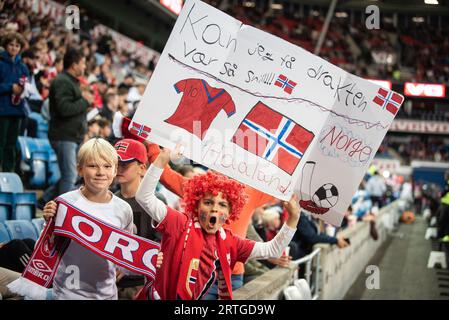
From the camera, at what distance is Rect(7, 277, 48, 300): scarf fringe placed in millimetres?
2570

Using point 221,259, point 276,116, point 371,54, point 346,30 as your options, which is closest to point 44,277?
point 221,259

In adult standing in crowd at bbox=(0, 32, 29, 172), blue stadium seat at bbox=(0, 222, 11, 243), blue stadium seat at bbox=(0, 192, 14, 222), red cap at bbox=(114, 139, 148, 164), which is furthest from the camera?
adult standing in crowd at bbox=(0, 32, 29, 172)

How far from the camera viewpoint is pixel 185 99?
115 inches

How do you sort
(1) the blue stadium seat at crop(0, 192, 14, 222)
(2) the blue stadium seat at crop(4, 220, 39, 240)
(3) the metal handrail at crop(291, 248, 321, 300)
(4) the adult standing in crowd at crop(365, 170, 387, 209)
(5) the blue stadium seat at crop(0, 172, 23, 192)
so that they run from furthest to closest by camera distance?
(4) the adult standing in crowd at crop(365, 170, 387, 209)
(3) the metal handrail at crop(291, 248, 321, 300)
(5) the blue stadium seat at crop(0, 172, 23, 192)
(1) the blue stadium seat at crop(0, 192, 14, 222)
(2) the blue stadium seat at crop(4, 220, 39, 240)

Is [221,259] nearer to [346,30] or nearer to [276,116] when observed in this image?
[276,116]

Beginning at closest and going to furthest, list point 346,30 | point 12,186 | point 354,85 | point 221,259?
1. point 221,259
2. point 354,85
3. point 12,186
4. point 346,30

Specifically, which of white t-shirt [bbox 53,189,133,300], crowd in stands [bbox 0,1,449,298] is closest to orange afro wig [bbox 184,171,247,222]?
crowd in stands [bbox 0,1,449,298]

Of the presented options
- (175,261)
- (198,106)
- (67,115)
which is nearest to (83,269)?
(175,261)

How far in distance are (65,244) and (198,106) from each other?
818 millimetres

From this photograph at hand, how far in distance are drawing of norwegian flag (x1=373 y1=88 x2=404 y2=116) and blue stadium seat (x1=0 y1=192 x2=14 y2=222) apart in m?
2.22

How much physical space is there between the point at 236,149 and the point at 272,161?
170 millimetres

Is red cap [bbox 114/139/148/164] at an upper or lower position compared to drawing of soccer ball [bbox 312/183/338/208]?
upper

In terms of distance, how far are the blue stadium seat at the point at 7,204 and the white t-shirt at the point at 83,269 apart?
158 cm

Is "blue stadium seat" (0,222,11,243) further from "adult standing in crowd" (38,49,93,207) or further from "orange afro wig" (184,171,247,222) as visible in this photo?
"orange afro wig" (184,171,247,222)
